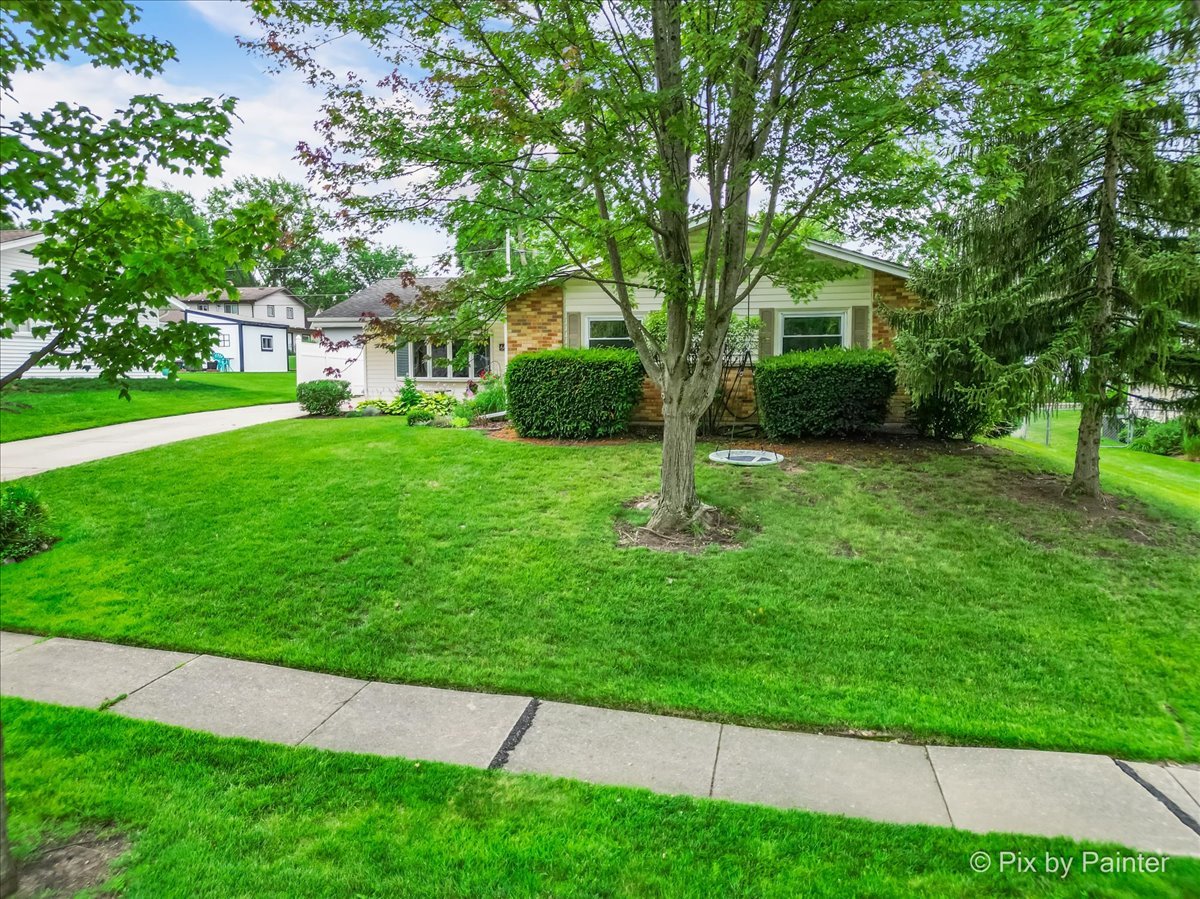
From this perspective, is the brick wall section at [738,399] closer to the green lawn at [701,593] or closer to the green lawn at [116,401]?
the green lawn at [701,593]

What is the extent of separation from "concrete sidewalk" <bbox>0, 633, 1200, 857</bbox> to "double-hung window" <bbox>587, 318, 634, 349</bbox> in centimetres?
929

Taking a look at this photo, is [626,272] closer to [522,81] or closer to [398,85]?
[522,81]

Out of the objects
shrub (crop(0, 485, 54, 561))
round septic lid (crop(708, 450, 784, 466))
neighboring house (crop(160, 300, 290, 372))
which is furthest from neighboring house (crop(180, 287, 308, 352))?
round septic lid (crop(708, 450, 784, 466))

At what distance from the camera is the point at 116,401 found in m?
17.2

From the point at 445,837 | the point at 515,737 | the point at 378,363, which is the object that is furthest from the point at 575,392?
the point at 378,363

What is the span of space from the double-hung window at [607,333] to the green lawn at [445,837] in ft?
33.3

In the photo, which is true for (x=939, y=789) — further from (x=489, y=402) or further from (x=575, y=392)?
(x=489, y=402)

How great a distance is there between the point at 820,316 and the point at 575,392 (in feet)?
15.8

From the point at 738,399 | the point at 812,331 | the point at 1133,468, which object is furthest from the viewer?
the point at 812,331

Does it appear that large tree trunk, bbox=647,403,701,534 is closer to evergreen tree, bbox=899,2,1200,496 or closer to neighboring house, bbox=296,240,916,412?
evergreen tree, bbox=899,2,1200,496

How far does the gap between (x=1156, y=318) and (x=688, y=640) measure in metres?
5.17

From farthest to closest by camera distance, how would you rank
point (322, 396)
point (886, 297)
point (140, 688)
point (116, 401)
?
point (116, 401)
point (322, 396)
point (886, 297)
point (140, 688)

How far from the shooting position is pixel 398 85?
5.25 metres

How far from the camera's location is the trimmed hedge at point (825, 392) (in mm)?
9141
